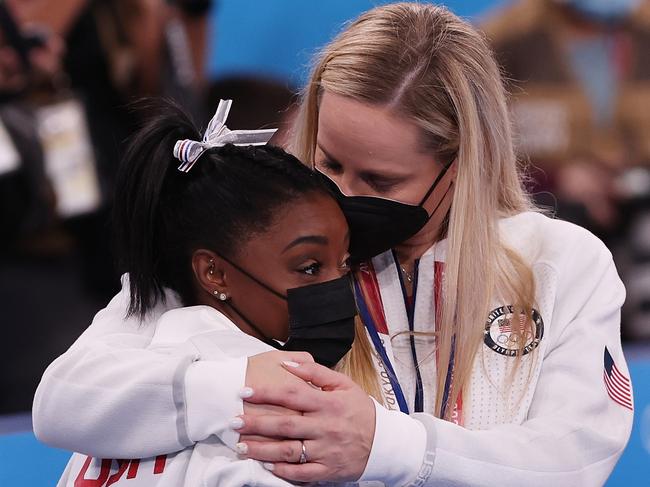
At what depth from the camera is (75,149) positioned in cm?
Answer: 394

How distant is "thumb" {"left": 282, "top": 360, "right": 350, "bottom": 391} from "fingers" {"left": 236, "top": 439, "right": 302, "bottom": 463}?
0.34 feet

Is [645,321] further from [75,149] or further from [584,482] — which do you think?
[584,482]

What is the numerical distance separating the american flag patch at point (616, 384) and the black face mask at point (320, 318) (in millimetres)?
488

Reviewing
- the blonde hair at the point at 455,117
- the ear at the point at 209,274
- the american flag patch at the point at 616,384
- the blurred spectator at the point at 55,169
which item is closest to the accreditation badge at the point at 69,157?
the blurred spectator at the point at 55,169

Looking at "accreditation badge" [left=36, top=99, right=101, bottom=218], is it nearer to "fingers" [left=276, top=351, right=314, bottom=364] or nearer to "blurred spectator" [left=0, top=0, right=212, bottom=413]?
"blurred spectator" [left=0, top=0, right=212, bottom=413]

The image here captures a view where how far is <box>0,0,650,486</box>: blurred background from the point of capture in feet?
12.9

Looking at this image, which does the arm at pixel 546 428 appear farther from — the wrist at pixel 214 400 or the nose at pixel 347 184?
the nose at pixel 347 184

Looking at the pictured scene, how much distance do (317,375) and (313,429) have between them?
88 millimetres

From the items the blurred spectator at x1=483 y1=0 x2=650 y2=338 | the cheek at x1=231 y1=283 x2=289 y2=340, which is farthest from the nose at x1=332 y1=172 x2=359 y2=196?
the blurred spectator at x1=483 y1=0 x2=650 y2=338

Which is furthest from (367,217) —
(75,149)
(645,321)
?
(645,321)

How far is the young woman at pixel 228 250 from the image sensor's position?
1.81m

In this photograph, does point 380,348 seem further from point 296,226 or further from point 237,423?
point 237,423

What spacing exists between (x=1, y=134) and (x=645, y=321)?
113 inches

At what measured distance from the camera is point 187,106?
4141mm
